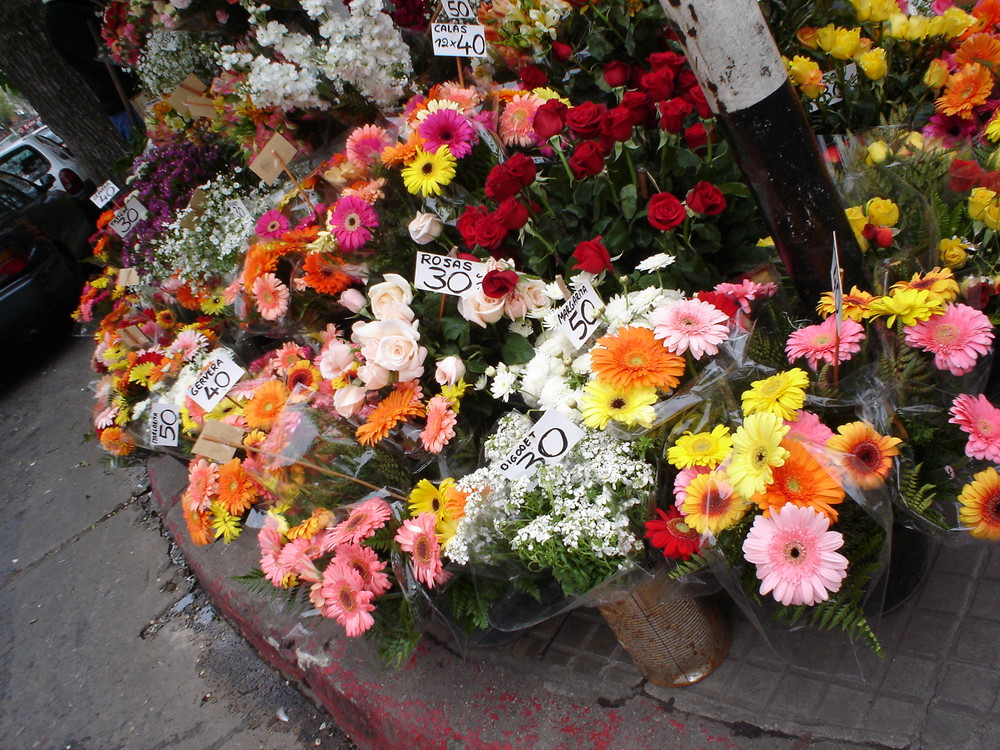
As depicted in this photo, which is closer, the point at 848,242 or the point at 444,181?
the point at 848,242

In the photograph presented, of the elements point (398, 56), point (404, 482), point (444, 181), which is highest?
point (398, 56)

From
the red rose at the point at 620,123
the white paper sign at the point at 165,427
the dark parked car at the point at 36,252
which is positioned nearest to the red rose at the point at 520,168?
the red rose at the point at 620,123

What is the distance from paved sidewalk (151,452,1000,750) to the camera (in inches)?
63.6

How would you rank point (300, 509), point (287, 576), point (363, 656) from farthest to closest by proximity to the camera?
point (363, 656) → point (300, 509) → point (287, 576)

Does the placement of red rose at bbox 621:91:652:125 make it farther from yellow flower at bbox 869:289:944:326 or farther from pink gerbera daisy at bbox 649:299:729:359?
yellow flower at bbox 869:289:944:326

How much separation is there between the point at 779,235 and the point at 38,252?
23.8 feet

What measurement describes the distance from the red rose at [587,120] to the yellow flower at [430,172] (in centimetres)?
41

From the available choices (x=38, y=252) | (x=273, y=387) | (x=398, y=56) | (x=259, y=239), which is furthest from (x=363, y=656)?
(x=38, y=252)

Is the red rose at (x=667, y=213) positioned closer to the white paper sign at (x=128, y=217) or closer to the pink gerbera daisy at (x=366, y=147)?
the pink gerbera daisy at (x=366, y=147)

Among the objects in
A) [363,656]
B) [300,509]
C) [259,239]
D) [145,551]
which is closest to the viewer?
[300,509]

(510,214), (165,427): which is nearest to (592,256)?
(510,214)

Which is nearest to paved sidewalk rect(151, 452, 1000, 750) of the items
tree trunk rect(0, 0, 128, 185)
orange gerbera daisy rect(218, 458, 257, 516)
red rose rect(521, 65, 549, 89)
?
orange gerbera daisy rect(218, 458, 257, 516)

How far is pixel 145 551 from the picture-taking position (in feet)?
12.8

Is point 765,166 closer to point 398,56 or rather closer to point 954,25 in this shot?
point 954,25
